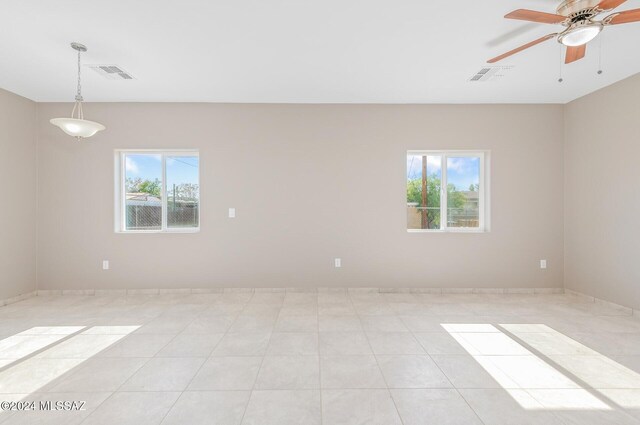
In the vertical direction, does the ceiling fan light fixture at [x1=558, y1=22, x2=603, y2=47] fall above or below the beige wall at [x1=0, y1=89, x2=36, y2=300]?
above

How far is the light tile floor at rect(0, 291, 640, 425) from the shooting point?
1.67m

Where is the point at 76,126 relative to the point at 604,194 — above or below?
above

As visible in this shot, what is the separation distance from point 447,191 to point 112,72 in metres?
4.50

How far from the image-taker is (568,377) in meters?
2.02

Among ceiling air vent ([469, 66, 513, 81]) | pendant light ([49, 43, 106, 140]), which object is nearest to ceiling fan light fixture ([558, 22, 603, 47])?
ceiling air vent ([469, 66, 513, 81])

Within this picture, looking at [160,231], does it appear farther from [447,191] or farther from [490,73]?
[490,73]

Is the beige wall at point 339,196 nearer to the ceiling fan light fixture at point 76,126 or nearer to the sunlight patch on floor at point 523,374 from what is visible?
the ceiling fan light fixture at point 76,126

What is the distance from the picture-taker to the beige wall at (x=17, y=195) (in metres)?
3.63

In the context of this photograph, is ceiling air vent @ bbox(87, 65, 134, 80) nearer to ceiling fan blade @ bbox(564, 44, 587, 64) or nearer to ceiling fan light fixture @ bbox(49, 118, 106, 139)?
ceiling fan light fixture @ bbox(49, 118, 106, 139)

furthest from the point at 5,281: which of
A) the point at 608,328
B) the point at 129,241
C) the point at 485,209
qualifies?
the point at 608,328

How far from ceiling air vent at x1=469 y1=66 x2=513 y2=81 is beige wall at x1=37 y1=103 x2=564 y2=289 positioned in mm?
796

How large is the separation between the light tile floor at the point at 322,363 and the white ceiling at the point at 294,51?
2.69 metres

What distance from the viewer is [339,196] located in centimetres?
414

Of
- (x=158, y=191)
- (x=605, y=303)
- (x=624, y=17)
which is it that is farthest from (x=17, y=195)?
(x=605, y=303)
